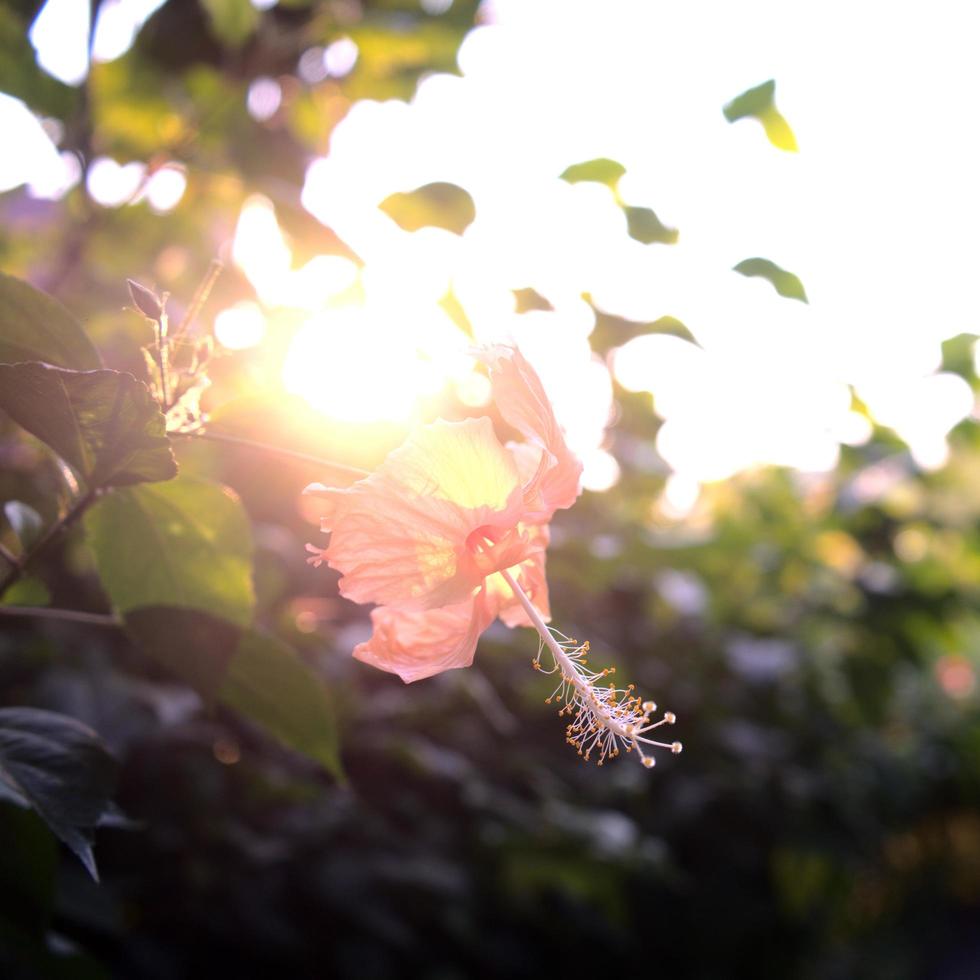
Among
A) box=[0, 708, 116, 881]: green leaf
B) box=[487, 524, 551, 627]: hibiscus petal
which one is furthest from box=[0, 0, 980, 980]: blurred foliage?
box=[487, 524, 551, 627]: hibiscus petal

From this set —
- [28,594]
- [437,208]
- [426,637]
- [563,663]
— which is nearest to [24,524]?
[28,594]

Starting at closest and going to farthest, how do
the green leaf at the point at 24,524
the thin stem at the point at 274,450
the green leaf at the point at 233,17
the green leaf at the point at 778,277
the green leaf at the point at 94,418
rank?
the green leaf at the point at 94,418
the thin stem at the point at 274,450
the green leaf at the point at 24,524
the green leaf at the point at 778,277
the green leaf at the point at 233,17

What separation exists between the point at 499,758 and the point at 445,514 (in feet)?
4.65

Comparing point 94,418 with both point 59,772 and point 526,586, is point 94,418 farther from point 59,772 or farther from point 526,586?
point 526,586

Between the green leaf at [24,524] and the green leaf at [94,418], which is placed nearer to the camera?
the green leaf at [94,418]

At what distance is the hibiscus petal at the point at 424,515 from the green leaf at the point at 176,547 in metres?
0.17

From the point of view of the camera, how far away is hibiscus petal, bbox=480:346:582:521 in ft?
2.48

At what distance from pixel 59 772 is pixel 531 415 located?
47 centimetres

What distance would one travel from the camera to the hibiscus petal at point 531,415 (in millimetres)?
756

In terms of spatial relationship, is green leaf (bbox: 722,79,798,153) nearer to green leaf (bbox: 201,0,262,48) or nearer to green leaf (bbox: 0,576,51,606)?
green leaf (bbox: 201,0,262,48)

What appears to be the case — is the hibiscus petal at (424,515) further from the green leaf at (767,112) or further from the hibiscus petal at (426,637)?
the green leaf at (767,112)

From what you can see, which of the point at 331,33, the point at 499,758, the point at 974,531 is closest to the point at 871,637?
the point at 974,531

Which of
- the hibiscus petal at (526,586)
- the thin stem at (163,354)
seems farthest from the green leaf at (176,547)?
the hibiscus petal at (526,586)

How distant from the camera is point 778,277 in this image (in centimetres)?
134
